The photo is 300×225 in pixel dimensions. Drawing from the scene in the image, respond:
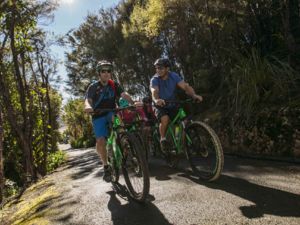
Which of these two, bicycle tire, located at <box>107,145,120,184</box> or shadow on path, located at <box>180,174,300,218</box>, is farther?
bicycle tire, located at <box>107,145,120,184</box>

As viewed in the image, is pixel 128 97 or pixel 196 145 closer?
pixel 196 145

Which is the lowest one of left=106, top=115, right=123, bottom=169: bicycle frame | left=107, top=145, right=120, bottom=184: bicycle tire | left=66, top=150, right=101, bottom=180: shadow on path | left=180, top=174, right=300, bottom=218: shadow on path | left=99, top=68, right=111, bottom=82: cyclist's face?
left=66, top=150, right=101, bottom=180: shadow on path

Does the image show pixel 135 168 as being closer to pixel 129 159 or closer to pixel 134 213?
pixel 129 159

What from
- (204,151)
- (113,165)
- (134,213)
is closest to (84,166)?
(113,165)

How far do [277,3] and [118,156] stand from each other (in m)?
7.07

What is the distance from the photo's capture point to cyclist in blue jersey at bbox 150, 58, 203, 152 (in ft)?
19.9

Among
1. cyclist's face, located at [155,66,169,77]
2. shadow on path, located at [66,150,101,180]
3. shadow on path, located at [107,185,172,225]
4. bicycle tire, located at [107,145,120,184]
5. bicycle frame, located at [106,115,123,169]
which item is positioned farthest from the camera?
shadow on path, located at [66,150,101,180]

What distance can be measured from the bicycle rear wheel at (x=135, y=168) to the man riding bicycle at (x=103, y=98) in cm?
90

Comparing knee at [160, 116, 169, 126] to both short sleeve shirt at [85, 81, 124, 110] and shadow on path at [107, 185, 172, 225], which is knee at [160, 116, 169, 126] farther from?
shadow on path at [107, 185, 172, 225]

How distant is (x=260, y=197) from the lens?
4188mm

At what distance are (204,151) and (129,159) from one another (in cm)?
127

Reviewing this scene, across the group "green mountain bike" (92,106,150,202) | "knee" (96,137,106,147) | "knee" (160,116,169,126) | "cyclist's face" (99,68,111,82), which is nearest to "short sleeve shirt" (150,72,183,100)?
"knee" (160,116,169,126)

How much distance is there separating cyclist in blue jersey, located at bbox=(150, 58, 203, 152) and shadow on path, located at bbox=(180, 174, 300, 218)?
124 cm

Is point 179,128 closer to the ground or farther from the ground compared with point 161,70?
closer to the ground
